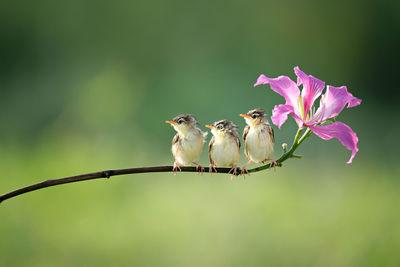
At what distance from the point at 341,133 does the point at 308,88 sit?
0.21 ft

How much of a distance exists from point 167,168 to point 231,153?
0.75 ft

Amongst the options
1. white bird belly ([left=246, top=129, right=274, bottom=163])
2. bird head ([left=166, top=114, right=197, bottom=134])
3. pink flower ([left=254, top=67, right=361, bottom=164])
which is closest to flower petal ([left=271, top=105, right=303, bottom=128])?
pink flower ([left=254, top=67, right=361, bottom=164])

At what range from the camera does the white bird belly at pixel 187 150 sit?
0.60 metres

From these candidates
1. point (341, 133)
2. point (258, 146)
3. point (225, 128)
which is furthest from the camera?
point (225, 128)

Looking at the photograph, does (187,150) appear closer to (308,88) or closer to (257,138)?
(257,138)

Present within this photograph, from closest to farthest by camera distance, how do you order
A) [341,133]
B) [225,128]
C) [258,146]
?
[341,133]
[258,146]
[225,128]

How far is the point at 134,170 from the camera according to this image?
0.33 m

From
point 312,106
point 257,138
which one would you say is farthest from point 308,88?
point 257,138

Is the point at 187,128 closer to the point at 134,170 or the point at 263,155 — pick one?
the point at 263,155

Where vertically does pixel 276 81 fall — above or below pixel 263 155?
above

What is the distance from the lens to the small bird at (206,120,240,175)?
571 mm

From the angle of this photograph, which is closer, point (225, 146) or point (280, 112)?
point (280, 112)

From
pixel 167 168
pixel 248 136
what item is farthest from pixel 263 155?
pixel 167 168

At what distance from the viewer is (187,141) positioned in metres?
0.61
